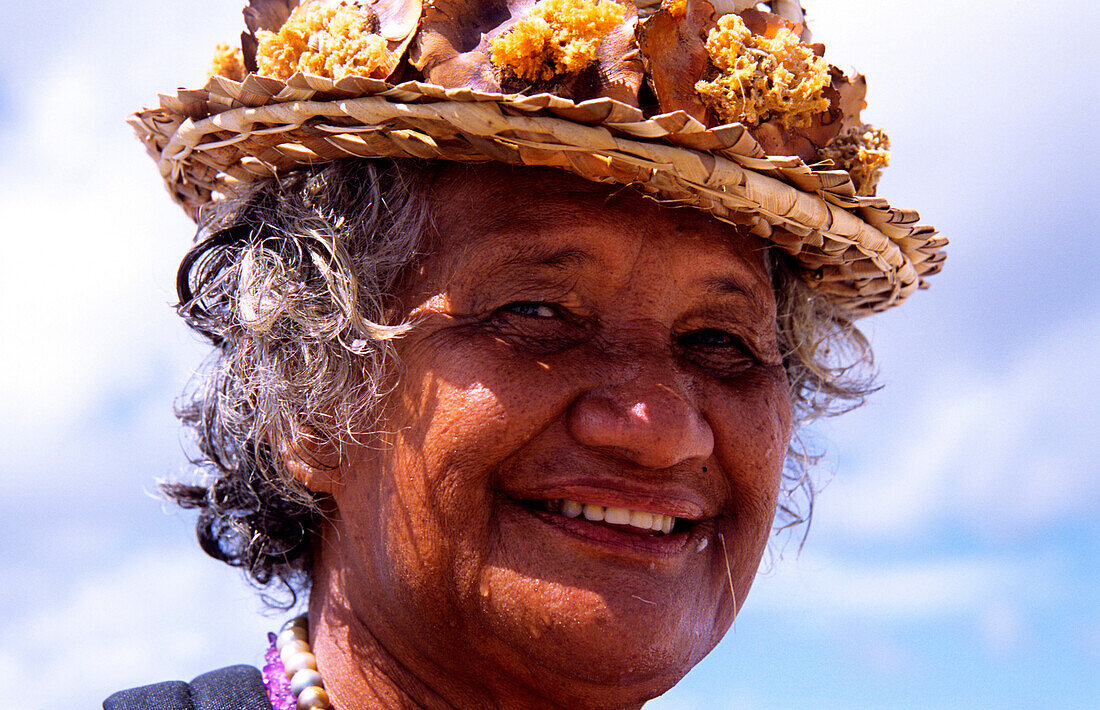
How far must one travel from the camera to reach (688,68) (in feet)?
7.23

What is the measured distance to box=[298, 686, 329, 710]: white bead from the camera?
95.2 inches

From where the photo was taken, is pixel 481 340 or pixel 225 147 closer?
pixel 481 340

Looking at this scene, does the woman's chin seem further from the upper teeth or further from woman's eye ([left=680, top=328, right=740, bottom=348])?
woman's eye ([left=680, top=328, right=740, bottom=348])

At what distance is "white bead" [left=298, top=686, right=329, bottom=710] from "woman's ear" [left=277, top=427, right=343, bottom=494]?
465mm

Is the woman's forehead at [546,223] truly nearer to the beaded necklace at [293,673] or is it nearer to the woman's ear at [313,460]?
the woman's ear at [313,460]

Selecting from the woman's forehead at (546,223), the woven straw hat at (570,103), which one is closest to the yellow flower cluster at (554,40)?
the woven straw hat at (570,103)

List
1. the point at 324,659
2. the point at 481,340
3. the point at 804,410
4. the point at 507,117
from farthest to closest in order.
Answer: the point at 804,410 < the point at 324,659 < the point at 481,340 < the point at 507,117

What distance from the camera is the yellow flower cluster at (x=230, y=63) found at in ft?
8.13

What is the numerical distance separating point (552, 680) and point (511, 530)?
0.31 meters

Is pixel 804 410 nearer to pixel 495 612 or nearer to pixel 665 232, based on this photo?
pixel 665 232

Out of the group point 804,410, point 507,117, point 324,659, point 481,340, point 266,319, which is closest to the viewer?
point 507,117

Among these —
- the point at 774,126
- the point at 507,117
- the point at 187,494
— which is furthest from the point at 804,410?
the point at 187,494

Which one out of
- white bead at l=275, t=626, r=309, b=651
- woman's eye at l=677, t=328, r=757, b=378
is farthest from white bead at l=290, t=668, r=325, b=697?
woman's eye at l=677, t=328, r=757, b=378

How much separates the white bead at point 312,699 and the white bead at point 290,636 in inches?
7.6
